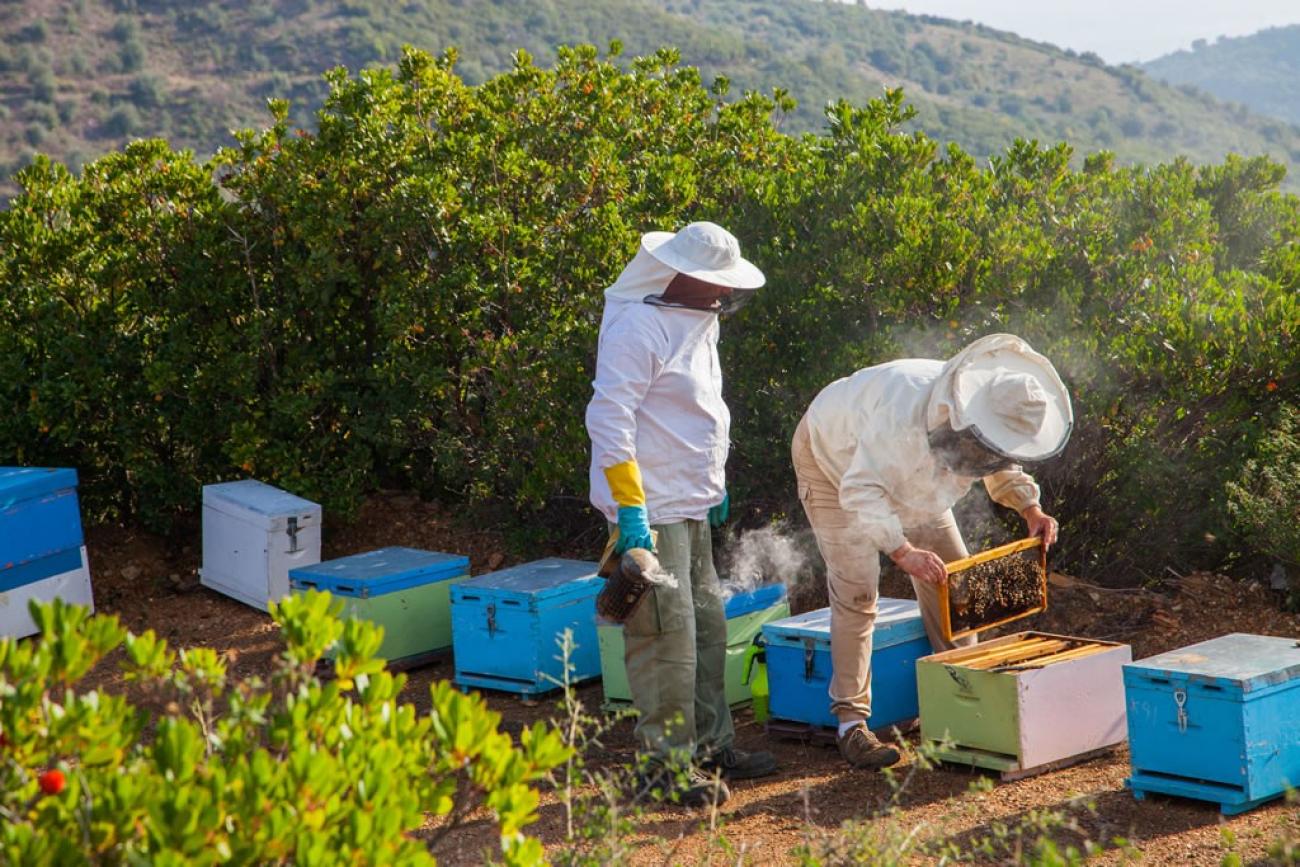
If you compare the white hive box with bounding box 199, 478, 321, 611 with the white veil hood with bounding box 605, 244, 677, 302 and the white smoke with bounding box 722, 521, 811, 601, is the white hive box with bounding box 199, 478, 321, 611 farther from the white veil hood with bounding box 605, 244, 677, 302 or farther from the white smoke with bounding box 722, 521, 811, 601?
the white veil hood with bounding box 605, 244, 677, 302

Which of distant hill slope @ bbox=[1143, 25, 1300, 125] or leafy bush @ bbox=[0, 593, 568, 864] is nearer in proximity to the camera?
leafy bush @ bbox=[0, 593, 568, 864]

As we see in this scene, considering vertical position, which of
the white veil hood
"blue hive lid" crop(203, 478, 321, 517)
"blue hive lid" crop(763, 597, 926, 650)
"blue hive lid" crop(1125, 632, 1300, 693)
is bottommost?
"blue hive lid" crop(763, 597, 926, 650)

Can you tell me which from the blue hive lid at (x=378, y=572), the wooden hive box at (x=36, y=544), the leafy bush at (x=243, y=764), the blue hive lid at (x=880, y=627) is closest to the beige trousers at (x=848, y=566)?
the blue hive lid at (x=880, y=627)

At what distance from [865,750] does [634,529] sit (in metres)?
1.12

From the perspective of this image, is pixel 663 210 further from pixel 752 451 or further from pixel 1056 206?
pixel 1056 206

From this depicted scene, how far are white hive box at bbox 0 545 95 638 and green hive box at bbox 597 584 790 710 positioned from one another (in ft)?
8.50

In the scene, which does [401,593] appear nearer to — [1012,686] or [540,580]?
[540,580]

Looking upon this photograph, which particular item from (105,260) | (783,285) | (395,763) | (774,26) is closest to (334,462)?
(105,260)

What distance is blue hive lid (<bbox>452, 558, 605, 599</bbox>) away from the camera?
5465 millimetres

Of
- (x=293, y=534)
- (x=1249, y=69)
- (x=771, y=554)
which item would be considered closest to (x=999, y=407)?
(x=771, y=554)

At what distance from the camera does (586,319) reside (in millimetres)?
6918

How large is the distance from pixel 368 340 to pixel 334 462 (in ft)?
2.60

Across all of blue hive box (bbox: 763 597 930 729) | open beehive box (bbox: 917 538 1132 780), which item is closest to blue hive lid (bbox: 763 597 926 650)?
blue hive box (bbox: 763 597 930 729)

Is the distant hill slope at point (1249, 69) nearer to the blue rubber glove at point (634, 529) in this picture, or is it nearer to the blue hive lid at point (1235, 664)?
the blue hive lid at point (1235, 664)
